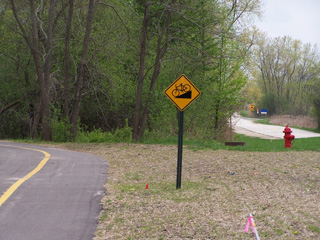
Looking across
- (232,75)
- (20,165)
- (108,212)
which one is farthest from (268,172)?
(232,75)

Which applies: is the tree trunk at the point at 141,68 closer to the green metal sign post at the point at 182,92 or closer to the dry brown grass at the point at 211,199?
the dry brown grass at the point at 211,199

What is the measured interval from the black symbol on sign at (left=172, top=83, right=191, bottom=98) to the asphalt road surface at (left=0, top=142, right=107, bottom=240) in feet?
8.17

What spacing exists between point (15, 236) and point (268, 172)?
7.62 meters

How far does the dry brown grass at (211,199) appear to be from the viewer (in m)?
6.12

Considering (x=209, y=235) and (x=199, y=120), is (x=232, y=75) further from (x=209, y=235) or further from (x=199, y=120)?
(x=209, y=235)

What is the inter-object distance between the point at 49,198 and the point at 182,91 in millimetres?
3396

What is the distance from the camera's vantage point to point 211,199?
26.8ft

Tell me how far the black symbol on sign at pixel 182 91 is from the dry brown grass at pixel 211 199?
6.54ft

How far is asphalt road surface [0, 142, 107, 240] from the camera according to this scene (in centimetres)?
598

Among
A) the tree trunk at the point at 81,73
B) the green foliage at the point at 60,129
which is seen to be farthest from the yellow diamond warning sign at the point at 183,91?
the green foliage at the point at 60,129

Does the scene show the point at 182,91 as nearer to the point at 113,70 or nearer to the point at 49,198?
the point at 49,198

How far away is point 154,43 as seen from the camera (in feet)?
85.0

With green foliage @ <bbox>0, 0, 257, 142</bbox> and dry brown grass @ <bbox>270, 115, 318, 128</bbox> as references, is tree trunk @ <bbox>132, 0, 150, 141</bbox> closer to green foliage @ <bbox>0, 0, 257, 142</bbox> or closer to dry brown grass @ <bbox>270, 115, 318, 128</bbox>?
green foliage @ <bbox>0, 0, 257, 142</bbox>

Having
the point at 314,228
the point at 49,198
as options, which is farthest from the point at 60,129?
the point at 314,228
